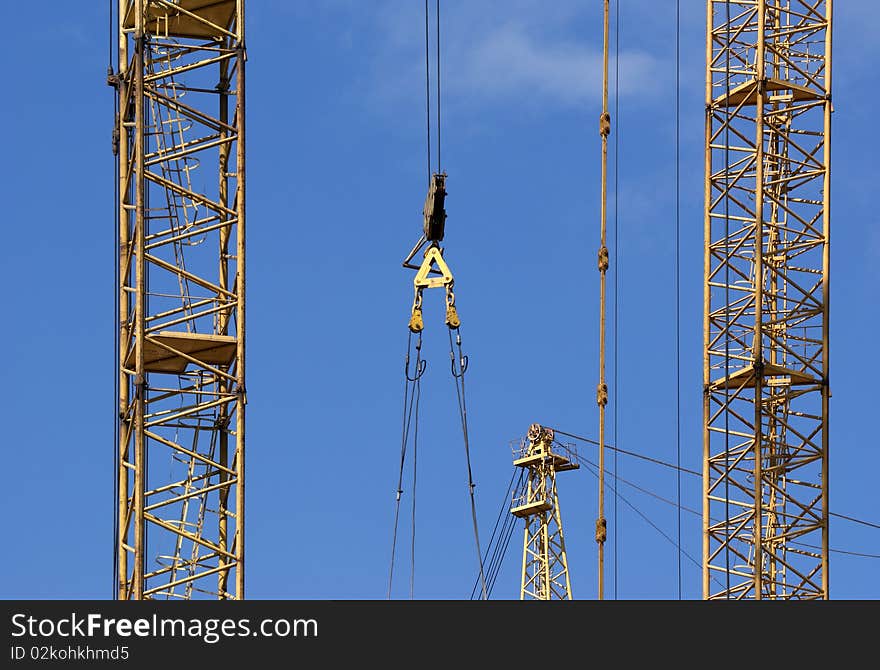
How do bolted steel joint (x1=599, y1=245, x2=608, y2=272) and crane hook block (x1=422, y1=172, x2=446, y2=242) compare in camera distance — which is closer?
crane hook block (x1=422, y1=172, x2=446, y2=242)

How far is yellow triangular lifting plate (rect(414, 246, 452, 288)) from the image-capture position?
6894 cm

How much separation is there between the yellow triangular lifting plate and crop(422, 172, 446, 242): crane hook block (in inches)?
12.8

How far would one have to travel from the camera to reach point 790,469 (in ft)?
279

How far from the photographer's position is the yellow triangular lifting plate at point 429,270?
6894 cm

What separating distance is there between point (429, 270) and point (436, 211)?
1.40 m

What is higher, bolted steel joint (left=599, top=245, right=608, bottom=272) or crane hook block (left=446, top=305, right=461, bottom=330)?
A: bolted steel joint (left=599, top=245, right=608, bottom=272)

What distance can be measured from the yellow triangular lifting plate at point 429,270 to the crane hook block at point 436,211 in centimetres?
33

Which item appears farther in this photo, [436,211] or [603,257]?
[603,257]

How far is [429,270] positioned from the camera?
228 ft

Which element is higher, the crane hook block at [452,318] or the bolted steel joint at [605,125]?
the bolted steel joint at [605,125]

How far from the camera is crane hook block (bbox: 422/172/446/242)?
226 ft
